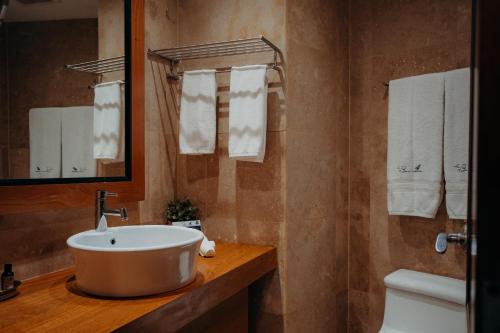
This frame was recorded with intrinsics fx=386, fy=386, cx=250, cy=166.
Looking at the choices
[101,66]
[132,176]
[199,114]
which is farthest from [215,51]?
[132,176]

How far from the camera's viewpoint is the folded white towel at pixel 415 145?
183 centimetres

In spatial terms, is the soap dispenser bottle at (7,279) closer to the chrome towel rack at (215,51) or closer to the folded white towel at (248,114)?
the folded white towel at (248,114)

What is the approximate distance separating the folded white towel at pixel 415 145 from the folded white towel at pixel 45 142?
1.52m

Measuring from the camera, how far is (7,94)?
117 centimetres

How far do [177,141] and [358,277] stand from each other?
4.19 ft

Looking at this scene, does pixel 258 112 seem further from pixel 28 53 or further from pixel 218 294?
pixel 28 53

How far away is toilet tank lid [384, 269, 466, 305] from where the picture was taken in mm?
1702

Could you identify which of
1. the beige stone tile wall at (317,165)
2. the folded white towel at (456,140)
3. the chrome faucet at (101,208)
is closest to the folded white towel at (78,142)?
the chrome faucet at (101,208)

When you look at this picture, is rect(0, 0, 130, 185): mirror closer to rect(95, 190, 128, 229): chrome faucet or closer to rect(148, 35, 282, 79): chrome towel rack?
rect(95, 190, 128, 229): chrome faucet

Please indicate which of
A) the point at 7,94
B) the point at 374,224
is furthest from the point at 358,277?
the point at 7,94

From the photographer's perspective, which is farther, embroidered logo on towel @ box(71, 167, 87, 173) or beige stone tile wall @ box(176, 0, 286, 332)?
beige stone tile wall @ box(176, 0, 286, 332)

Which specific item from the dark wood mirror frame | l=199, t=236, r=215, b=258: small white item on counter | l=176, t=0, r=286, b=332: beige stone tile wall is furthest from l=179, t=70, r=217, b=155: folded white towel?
l=199, t=236, r=215, b=258: small white item on counter

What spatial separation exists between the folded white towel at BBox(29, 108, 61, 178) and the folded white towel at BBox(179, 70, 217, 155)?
0.58 meters

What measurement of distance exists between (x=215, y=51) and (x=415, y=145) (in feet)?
3.48
